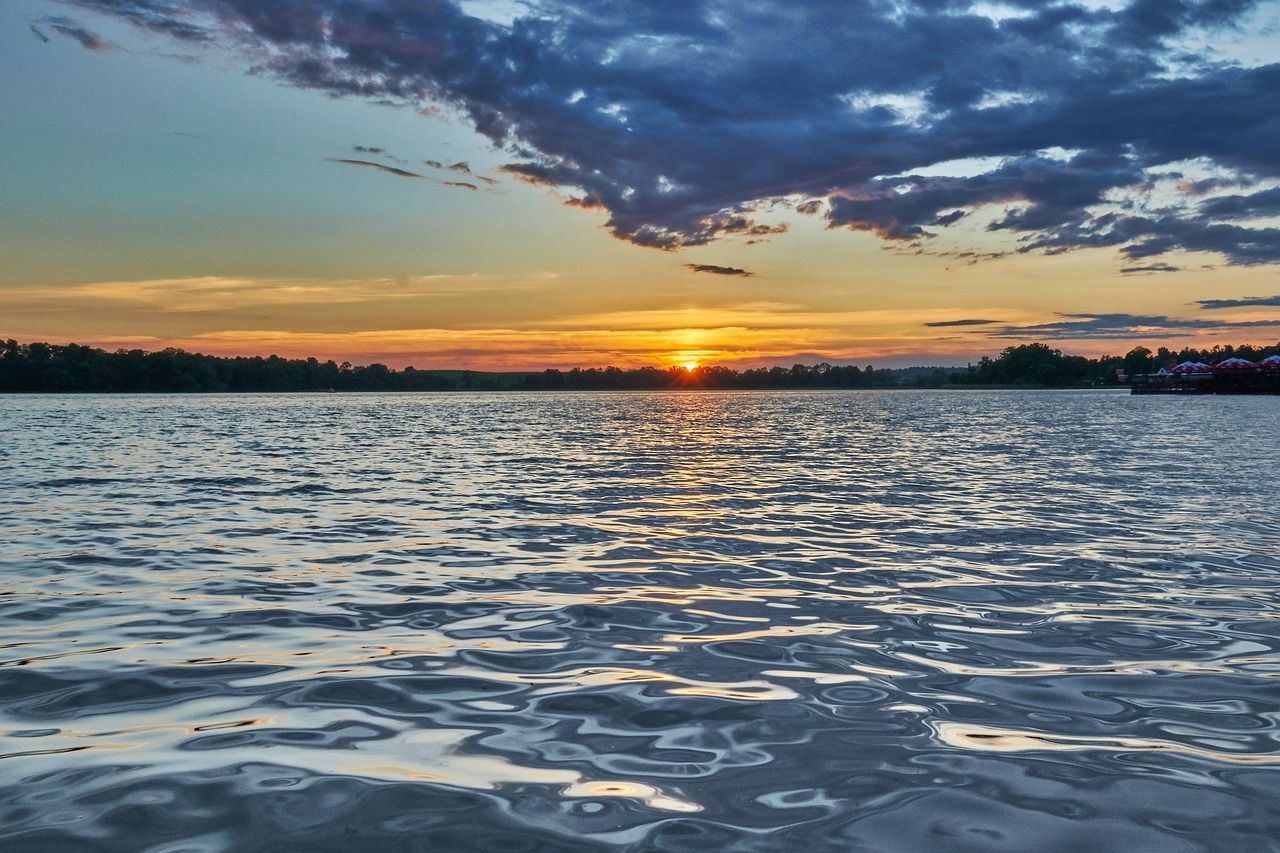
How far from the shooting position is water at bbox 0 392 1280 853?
14.4 ft

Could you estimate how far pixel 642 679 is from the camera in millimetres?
6844

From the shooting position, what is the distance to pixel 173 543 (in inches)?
542

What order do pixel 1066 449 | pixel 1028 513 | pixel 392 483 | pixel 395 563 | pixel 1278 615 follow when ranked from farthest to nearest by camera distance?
pixel 1066 449, pixel 392 483, pixel 1028 513, pixel 395 563, pixel 1278 615

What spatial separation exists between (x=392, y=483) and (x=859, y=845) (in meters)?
20.9

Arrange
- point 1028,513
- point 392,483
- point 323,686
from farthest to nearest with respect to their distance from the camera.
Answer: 1. point 392,483
2. point 1028,513
3. point 323,686

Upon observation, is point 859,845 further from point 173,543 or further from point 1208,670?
point 173,543

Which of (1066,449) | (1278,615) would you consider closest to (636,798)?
(1278,615)

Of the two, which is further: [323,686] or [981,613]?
[981,613]

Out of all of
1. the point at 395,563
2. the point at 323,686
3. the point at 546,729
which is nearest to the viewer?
the point at 546,729

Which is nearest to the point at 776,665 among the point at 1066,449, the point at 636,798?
the point at 636,798

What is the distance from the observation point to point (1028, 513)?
17125 mm

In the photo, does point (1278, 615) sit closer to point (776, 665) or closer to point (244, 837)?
point (776, 665)

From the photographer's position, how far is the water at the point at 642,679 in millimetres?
4402

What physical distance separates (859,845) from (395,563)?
9.15m
